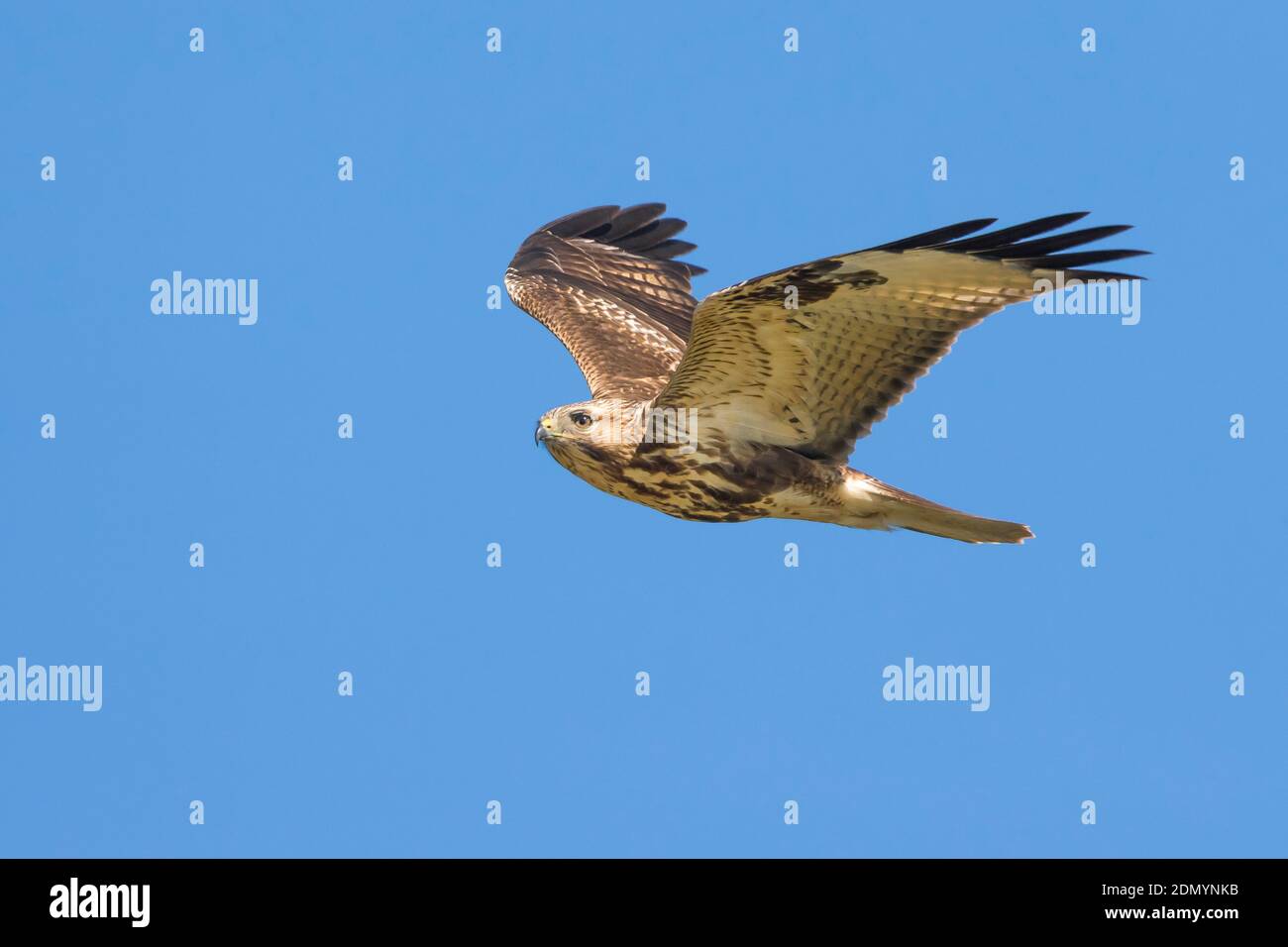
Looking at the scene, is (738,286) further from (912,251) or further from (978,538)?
(978,538)

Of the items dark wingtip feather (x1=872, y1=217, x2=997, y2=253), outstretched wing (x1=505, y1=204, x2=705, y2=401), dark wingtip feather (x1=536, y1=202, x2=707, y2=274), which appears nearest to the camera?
dark wingtip feather (x1=872, y1=217, x2=997, y2=253)

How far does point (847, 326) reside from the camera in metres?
10.6

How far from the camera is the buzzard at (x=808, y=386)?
10148 millimetres

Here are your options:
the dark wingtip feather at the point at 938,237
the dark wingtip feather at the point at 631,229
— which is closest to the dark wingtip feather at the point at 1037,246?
the dark wingtip feather at the point at 938,237

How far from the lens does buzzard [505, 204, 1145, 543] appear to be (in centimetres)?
1015

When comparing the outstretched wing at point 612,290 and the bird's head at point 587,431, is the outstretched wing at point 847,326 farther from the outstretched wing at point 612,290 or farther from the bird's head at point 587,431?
the outstretched wing at point 612,290

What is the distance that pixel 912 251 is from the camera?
1008cm

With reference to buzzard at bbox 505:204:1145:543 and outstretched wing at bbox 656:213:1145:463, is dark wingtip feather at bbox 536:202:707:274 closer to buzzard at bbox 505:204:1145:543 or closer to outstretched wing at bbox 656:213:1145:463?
buzzard at bbox 505:204:1145:543

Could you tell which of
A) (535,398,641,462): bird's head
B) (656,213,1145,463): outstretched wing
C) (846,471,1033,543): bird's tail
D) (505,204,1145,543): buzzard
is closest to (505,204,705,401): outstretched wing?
(505,204,1145,543): buzzard

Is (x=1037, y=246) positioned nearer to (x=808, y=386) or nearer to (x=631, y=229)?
(x=808, y=386)

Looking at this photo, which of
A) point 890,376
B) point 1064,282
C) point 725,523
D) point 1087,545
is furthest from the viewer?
point 1087,545
